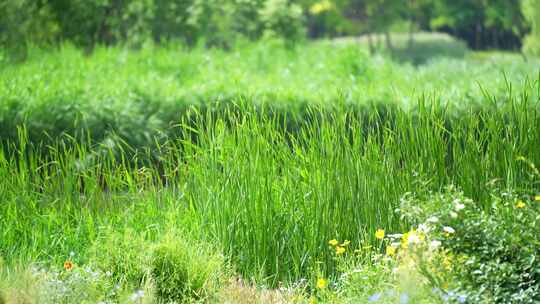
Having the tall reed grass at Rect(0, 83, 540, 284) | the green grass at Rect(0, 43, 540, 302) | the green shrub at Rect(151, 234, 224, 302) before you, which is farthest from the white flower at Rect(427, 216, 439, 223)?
the green shrub at Rect(151, 234, 224, 302)

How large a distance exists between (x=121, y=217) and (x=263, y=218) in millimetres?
952

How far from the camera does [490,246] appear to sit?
3.49 m

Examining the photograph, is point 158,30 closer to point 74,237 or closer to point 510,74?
point 510,74

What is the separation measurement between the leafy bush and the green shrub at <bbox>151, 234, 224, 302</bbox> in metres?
1.05

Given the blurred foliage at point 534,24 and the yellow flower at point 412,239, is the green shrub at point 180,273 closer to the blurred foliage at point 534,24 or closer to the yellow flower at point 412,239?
the yellow flower at point 412,239

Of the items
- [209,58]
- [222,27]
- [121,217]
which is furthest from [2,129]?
[222,27]

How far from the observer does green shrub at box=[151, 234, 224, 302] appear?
12.6 feet

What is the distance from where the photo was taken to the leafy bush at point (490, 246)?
3.35 metres

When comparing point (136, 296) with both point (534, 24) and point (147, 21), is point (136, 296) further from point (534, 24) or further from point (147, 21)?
point (534, 24)

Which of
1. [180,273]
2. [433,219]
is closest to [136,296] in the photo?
[180,273]

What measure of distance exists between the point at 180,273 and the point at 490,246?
152cm

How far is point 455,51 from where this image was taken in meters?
30.6

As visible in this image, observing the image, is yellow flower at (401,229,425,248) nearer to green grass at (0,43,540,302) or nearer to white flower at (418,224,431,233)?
white flower at (418,224,431,233)

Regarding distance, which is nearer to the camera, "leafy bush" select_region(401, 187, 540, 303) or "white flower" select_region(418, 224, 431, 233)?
"leafy bush" select_region(401, 187, 540, 303)
